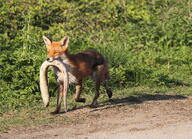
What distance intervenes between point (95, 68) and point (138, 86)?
244 centimetres

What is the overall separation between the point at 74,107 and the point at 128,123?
1.55 m

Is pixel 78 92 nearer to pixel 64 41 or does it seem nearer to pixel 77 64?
pixel 77 64

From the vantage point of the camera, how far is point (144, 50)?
14258mm

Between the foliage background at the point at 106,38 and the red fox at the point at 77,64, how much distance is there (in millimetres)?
1324

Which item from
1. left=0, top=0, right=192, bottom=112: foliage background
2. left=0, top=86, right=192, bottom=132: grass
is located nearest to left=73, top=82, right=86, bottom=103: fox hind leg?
left=0, top=86, right=192, bottom=132: grass

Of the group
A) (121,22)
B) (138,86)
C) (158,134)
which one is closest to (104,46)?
(138,86)

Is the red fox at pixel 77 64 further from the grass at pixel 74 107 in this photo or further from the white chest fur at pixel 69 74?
the grass at pixel 74 107

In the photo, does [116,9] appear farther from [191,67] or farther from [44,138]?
[44,138]

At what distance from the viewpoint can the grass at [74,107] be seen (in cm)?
834

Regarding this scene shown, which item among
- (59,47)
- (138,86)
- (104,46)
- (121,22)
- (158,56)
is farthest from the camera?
(121,22)

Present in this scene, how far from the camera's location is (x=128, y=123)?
318 inches

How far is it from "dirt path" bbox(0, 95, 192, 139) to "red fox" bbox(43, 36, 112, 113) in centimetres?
49

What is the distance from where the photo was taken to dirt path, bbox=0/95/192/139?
7328 mm

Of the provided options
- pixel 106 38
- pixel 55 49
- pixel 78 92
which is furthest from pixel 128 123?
pixel 106 38
